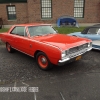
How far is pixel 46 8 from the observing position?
48.6ft

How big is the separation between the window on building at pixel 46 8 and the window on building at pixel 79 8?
3.16 metres

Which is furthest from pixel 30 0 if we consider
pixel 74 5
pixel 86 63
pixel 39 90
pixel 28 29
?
pixel 39 90

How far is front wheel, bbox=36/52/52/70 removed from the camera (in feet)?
12.9

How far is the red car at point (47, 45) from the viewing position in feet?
11.6

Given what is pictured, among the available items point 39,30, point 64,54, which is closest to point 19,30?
point 39,30

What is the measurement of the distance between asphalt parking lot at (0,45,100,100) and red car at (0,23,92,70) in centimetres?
45

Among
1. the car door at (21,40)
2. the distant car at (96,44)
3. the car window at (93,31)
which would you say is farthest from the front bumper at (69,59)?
the car window at (93,31)

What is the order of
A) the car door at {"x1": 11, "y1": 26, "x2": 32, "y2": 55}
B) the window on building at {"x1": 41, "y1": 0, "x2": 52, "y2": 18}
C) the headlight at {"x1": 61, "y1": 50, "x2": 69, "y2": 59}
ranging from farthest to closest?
the window on building at {"x1": 41, "y1": 0, "x2": 52, "y2": 18} → the car door at {"x1": 11, "y1": 26, "x2": 32, "y2": 55} → the headlight at {"x1": 61, "y1": 50, "x2": 69, "y2": 59}

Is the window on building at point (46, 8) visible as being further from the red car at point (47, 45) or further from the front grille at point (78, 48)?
the front grille at point (78, 48)

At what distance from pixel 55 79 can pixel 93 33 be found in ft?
11.8

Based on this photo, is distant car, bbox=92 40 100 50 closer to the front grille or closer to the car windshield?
the front grille

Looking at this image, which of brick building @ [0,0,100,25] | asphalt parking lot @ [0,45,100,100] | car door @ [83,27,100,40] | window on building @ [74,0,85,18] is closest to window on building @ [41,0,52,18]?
brick building @ [0,0,100,25]

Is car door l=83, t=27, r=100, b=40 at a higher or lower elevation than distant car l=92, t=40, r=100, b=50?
higher

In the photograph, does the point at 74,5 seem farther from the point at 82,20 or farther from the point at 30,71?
the point at 30,71
